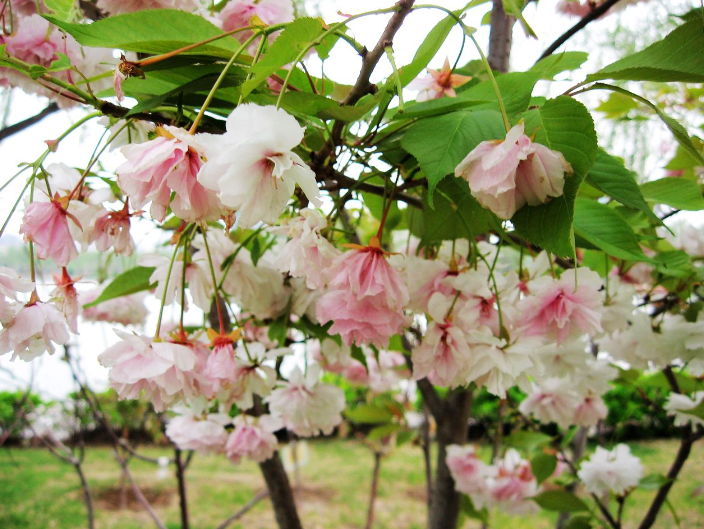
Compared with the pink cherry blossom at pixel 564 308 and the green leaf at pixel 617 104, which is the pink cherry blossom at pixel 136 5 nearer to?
the pink cherry blossom at pixel 564 308

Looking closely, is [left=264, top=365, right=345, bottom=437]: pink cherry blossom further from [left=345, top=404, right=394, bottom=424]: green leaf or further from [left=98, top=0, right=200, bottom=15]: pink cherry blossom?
[left=345, top=404, right=394, bottom=424]: green leaf

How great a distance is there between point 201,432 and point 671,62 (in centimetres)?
76

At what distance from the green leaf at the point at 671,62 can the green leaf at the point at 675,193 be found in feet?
0.77

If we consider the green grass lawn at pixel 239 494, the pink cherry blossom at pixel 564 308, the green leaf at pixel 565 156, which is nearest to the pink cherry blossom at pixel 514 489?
the pink cherry blossom at pixel 564 308

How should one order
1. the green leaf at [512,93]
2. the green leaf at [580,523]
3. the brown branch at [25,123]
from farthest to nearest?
1. the green leaf at [580,523]
2. the brown branch at [25,123]
3. the green leaf at [512,93]

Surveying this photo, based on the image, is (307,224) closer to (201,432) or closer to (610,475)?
(201,432)

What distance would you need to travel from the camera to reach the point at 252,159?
0.30 meters

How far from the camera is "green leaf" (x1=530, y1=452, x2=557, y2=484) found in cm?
118

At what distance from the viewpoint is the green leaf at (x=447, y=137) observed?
Answer: 1.19ft

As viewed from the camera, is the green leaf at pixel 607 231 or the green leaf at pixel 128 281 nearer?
the green leaf at pixel 607 231

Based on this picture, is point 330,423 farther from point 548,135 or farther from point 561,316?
point 548,135

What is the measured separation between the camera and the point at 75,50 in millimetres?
600

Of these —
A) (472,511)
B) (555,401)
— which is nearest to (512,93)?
(555,401)

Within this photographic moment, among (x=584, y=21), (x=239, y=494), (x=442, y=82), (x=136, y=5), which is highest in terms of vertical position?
(x=584, y=21)
